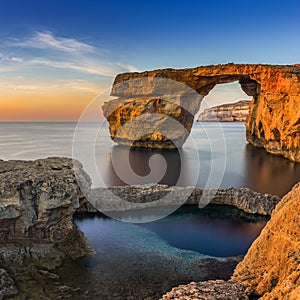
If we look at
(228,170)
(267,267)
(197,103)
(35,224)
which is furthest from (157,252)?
(197,103)

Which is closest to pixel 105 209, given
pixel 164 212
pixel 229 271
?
pixel 164 212

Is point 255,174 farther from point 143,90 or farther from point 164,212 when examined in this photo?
point 143,90

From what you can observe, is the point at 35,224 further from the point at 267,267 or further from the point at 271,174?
the point at 271,174

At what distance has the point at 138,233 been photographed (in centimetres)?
1088

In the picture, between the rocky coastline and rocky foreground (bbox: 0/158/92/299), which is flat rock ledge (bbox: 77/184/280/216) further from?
rocky foreground (bbox: 0/158/92/299)

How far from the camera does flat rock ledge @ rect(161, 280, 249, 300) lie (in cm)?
487

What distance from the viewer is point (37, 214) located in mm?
8195

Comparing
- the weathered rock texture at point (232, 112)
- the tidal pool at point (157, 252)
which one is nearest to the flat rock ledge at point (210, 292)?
the tidal pool at point (157, 252)

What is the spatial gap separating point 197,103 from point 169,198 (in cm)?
1680

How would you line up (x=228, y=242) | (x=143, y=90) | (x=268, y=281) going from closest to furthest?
(x=268, y=281) < (x=228, y=242) < (x=143, y=90)

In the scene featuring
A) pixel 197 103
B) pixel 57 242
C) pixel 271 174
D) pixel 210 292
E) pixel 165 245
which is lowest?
pixel 165 245

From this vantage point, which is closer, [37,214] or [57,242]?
[37,214]

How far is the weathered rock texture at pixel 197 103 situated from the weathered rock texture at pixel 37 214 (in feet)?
62.5

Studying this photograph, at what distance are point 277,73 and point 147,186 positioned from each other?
14893mm
